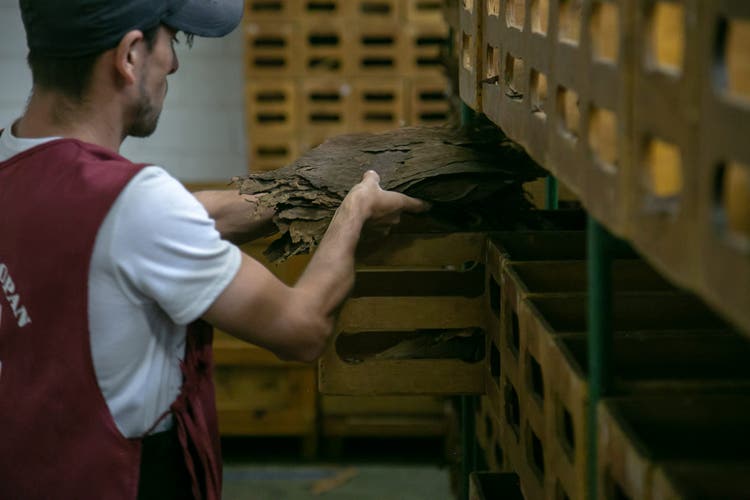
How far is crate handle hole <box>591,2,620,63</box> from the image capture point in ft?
4.58

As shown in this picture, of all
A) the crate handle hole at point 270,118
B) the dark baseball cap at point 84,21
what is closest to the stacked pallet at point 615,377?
the dark baseball cap at point 84,21

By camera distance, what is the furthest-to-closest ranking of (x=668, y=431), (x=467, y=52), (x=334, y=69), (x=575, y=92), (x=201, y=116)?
(x=201, y=116) < (x=334, y=69) < (x=467, y=52) < (x=575, y=92) < (x=668, y=431)

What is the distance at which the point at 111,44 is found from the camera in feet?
6.36

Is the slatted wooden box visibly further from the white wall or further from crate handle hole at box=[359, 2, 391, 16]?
crate handle hole at box=[359, 2, 391, 16]

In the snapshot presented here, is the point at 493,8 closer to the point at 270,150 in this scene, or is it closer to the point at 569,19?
the point at 569,19

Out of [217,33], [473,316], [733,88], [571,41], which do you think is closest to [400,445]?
[473,316]

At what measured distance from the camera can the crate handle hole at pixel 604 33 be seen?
55.0 inches

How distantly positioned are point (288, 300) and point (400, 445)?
3681 mm

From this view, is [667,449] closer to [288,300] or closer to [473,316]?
[288,300]

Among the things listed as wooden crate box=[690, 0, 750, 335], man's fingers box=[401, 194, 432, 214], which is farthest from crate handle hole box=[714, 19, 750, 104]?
man's fingers box=[401, 194, 432, 214]

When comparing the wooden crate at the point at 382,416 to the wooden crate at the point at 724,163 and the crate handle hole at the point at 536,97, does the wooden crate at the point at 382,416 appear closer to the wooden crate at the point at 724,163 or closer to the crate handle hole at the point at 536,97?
the crate handle hole at the point at 536,97

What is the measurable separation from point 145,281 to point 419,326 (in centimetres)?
76

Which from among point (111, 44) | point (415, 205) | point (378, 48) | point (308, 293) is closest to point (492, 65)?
point (415, 205)

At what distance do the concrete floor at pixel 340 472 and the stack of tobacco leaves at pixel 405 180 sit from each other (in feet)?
7.78
